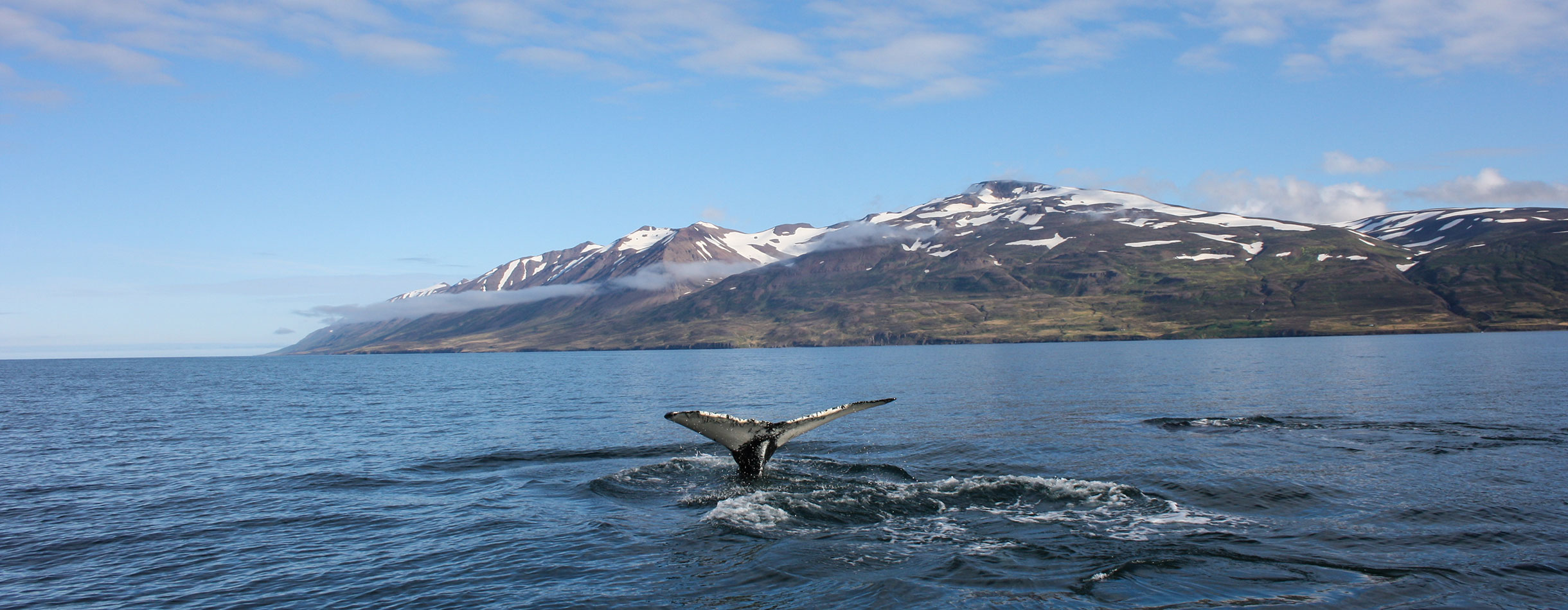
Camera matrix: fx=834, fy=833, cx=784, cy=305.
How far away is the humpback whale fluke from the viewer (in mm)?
20844

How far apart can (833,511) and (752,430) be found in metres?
3.35

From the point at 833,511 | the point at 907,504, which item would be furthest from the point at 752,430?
the point at 907,504

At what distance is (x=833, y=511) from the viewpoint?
875 inches

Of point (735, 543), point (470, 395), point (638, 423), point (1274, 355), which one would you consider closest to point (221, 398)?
point (470, 395)

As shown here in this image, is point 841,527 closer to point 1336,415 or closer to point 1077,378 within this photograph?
point 1336,415

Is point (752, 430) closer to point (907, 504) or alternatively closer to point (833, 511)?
point (833, 511)

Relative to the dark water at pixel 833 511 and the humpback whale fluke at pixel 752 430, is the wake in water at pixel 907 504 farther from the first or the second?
the humpback whale fluke at pixel 752 430

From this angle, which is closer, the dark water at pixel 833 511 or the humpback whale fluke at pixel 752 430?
the dark water at pixel 833 511

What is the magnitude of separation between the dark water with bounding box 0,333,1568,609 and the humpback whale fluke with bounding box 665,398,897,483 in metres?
1.25

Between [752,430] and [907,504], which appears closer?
[907,504]

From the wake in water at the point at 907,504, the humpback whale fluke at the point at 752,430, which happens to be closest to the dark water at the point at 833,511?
the wake in water at the point at 907,504

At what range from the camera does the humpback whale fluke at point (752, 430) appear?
821 inches

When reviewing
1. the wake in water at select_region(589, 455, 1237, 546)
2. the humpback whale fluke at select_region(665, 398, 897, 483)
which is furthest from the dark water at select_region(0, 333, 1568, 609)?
the humpback whale fluke at select_region(665, 398, 897, 483)

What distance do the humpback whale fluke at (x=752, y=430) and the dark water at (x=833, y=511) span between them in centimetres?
125
